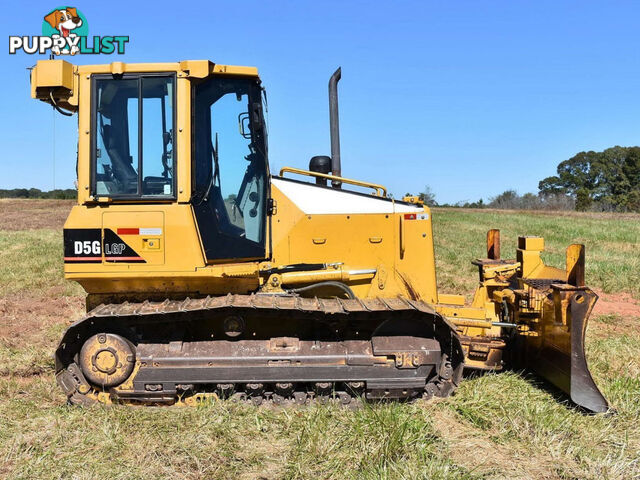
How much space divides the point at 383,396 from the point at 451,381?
66cm

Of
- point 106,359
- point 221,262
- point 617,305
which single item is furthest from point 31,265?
point 617,305

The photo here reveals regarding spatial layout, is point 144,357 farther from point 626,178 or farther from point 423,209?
point 626,178

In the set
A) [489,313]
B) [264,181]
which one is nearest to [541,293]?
[489,313]

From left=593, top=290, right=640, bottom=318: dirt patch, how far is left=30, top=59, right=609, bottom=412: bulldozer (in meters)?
4.93

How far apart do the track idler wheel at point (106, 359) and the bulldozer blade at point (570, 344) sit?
3.95 m

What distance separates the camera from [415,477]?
3375 mm

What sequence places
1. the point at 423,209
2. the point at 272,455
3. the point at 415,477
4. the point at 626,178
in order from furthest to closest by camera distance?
1. the point at 626,178
2. the point at 423,209
3. the point at 272,455
4. the point at 415,477

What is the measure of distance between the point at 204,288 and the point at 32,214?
3483cm

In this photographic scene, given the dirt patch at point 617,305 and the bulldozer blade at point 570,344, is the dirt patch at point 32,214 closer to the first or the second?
the dirt patch at point 617,305

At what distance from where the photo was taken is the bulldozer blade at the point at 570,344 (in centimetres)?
445

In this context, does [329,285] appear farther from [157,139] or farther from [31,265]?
[31,265]

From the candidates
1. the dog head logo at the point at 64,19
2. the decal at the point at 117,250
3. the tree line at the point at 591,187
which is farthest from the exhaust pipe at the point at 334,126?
the tree line at the point at 591,187

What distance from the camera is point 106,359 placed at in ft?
14.8

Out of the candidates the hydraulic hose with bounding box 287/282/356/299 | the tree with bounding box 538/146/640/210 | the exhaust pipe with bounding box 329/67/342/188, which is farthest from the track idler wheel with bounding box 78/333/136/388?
the tree with bounding box 538/146/640/210
